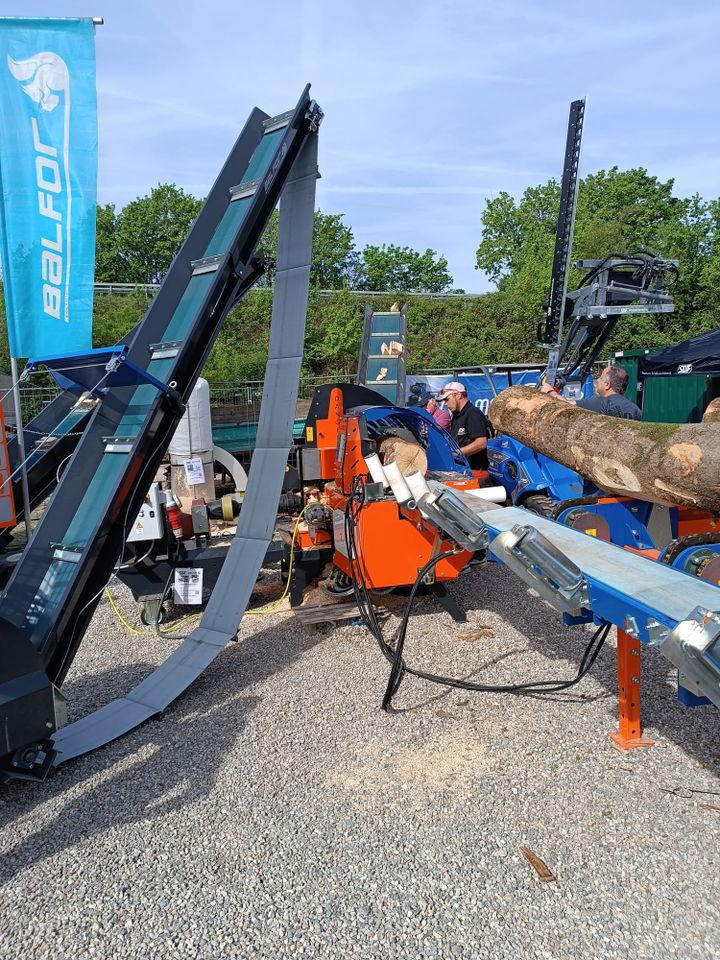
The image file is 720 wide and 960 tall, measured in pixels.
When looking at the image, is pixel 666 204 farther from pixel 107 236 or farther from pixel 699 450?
pixel 699 450

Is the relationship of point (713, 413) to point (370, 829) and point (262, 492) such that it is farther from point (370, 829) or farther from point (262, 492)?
point (370, 829)

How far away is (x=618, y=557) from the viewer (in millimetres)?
3244

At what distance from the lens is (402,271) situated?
5303 centimetres

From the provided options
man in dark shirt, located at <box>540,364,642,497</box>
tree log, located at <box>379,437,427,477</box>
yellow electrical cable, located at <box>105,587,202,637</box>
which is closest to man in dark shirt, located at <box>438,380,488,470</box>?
man in dark shirt, located at <box>540,364,642,497</box>

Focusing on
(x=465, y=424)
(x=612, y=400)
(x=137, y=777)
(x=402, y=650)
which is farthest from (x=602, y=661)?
(x=465, y=424)

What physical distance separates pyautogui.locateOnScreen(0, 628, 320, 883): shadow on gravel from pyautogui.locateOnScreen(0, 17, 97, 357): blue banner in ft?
10.7

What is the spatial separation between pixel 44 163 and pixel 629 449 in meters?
4.84

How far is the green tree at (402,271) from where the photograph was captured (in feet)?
165


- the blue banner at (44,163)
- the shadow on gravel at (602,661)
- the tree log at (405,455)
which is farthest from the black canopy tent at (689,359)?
the blue banner at (44,163)

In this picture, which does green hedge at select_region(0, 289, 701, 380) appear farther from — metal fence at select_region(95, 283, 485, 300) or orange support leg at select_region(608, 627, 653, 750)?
orange support leg at select_region(608, 627, 653, 750)

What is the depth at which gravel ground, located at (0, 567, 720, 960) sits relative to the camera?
238 centimetres

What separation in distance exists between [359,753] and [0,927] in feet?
5.67

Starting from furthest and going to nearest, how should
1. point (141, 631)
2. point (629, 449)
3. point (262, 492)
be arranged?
1. point (141, 631)
2. point (262, 492)
3. point (629, 449)

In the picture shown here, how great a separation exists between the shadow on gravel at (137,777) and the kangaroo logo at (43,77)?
4.35 m
